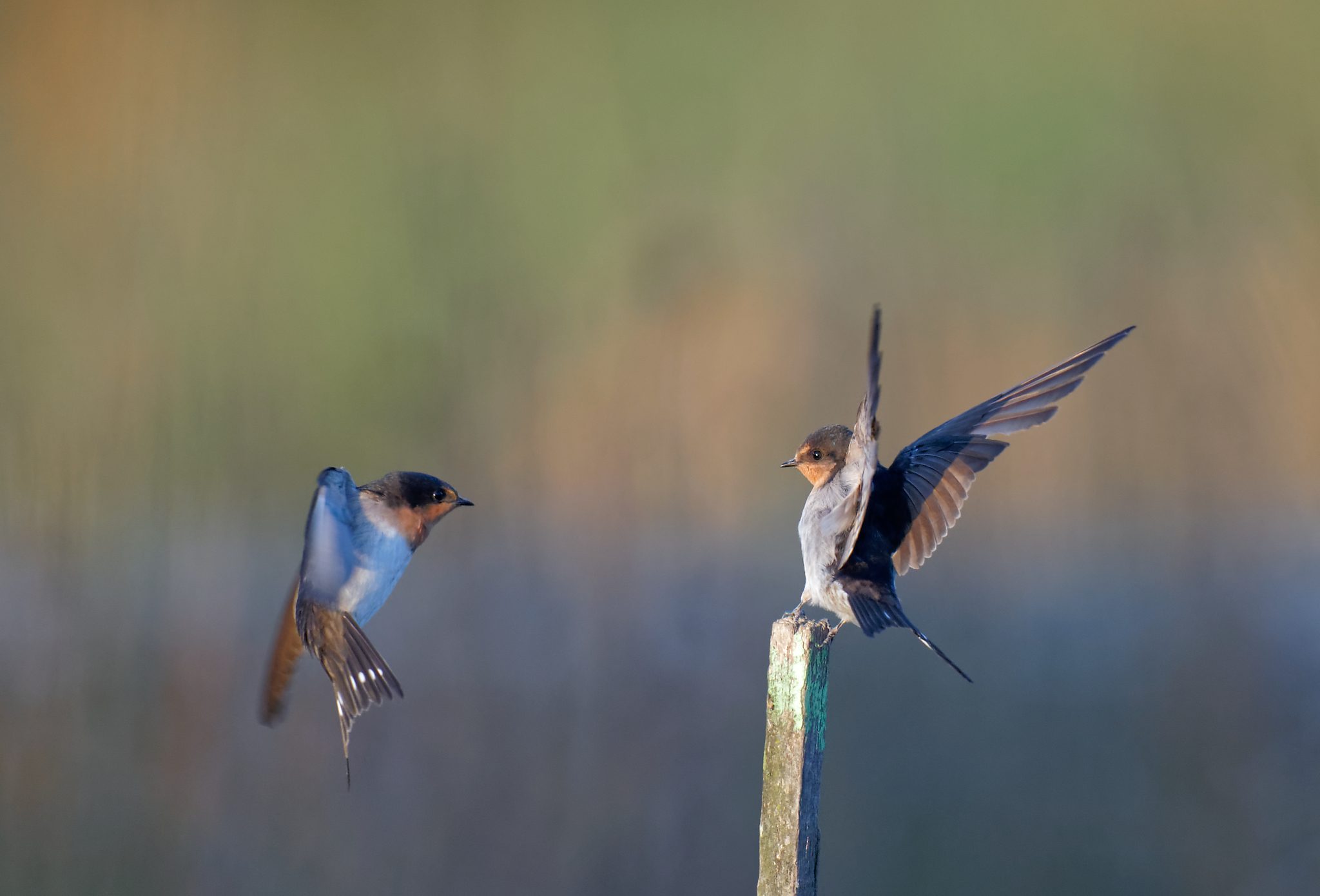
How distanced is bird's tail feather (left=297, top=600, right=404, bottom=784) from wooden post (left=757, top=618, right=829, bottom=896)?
0.75 meters

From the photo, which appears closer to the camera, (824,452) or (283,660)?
(283,660)

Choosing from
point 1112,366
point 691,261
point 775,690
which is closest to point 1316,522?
point 1112,366

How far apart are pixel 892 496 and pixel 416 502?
1.33 m

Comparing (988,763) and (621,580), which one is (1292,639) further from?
(621,580)

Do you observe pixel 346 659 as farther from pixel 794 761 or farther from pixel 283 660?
pixel 794 761

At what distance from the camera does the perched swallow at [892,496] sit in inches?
111

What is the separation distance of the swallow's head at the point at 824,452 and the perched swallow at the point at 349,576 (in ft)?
3.62

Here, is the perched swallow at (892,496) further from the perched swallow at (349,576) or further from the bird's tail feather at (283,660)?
the bird's tail feather at (283,660)

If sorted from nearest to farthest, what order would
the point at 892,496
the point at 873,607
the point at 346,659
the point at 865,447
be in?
1. the point at 346,659
2. the point at 865,447
3. the point at 873,607
4. the point at 892,496

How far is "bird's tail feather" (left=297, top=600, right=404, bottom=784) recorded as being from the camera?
211 cm

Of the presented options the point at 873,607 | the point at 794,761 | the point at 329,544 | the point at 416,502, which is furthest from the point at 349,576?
the point at 873,607

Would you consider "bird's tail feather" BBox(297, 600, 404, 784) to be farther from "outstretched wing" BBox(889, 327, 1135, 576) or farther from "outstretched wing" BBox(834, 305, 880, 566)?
"outstretched wing" BBox(889, 327, 1135, 576)

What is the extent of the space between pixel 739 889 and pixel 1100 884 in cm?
232

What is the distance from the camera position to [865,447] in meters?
2.42
